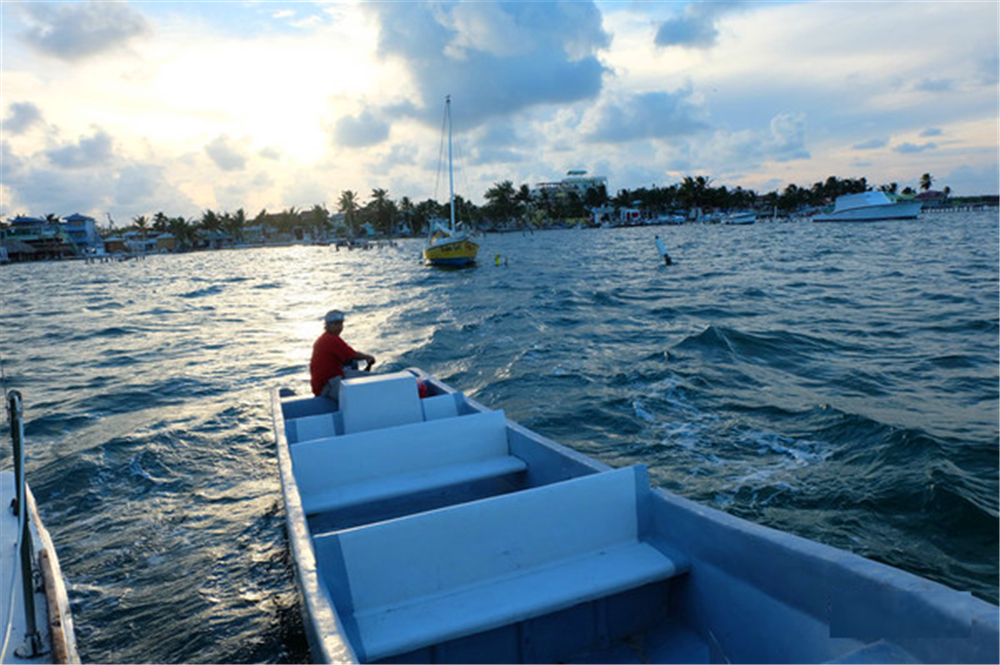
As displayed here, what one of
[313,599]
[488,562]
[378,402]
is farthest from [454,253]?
[313,599]

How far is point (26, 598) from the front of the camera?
3.06m

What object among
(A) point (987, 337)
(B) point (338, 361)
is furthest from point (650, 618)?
Result: (A) point (987, 337)

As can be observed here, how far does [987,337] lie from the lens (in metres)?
14.4

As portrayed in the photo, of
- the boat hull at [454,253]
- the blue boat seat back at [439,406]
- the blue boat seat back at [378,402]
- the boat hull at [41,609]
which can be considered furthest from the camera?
the boat hull at [454,253]

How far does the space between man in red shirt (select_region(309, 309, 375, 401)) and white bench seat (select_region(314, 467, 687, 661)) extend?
182 inches

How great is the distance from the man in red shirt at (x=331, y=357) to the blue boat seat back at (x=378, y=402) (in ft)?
4.45

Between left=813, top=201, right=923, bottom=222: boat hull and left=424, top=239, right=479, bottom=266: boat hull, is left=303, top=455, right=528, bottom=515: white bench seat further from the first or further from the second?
left=813, top=201, right=923, bottom=222: boat hull

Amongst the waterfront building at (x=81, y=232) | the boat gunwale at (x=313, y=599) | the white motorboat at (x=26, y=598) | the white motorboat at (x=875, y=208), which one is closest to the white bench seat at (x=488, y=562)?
the boat gunwale at (x=313, y=599)

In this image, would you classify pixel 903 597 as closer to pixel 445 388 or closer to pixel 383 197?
pixel 445 388

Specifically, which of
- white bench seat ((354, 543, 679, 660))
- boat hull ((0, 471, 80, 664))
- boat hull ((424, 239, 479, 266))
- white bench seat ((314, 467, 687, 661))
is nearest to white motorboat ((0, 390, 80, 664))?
boat hull ((0, 471, 80, 664))

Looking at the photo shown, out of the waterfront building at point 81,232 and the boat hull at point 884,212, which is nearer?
the boat hull at point 884,212

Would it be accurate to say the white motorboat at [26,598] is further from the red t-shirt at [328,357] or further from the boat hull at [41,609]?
the red t-shirt at [328,357]

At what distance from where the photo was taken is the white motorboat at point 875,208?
9900 centimetres

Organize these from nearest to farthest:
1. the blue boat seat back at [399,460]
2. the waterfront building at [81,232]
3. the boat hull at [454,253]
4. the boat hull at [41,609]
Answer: the boat hull at [41,609], the blue boat seat back at [399,460], the boat hull at [454,253], the waterfront building at [81,232]
